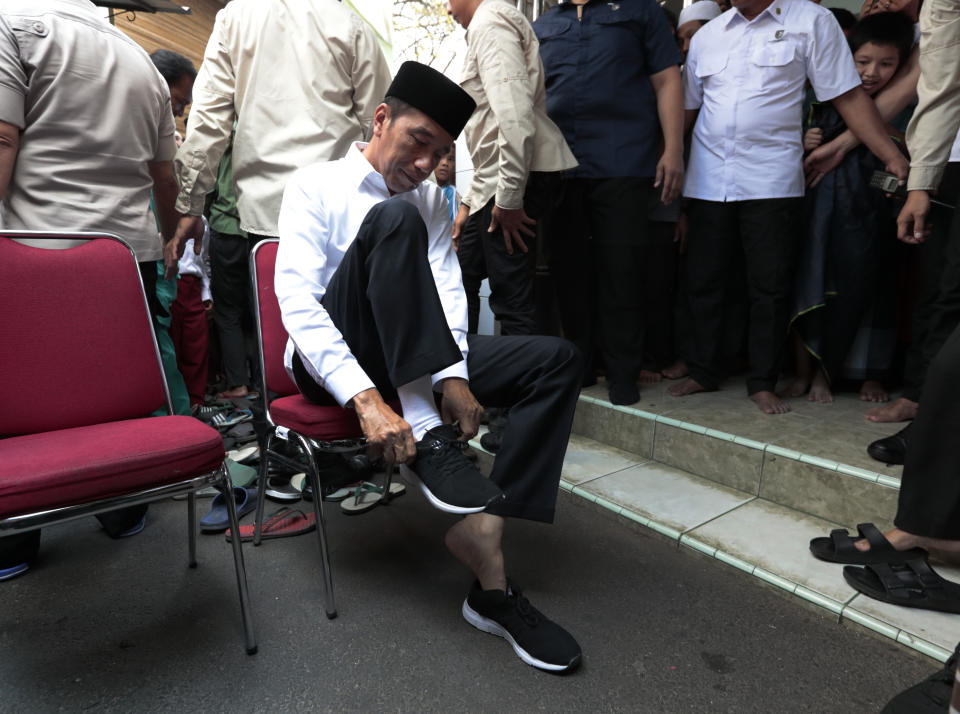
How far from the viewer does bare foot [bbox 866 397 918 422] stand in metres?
2.22

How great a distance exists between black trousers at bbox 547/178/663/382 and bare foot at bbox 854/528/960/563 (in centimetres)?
121

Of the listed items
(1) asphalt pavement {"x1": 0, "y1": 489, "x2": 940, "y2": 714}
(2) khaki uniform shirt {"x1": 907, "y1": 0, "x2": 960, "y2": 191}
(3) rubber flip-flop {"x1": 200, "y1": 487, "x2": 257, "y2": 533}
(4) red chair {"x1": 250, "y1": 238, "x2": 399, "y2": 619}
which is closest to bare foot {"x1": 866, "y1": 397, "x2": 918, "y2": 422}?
(2) khaki uniform shirt {"x1": 907, "y1": 0, "x2": 960, "y2": 191}

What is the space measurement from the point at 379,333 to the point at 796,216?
2.04 metres

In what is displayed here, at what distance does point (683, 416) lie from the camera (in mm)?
2389

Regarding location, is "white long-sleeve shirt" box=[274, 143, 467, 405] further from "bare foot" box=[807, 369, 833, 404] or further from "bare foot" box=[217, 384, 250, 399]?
"bare foot" box=[217, 384, 250, 399]

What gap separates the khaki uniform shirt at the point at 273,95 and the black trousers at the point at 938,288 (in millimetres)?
2098

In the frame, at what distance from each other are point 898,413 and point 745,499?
0.76 meters

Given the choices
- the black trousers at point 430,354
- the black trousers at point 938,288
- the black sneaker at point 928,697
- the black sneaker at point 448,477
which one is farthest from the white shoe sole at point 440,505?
the black trousers at point 938,288

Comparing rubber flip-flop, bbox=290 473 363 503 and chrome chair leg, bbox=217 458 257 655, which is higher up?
chrome chair leg, bbox=217 458 257 655

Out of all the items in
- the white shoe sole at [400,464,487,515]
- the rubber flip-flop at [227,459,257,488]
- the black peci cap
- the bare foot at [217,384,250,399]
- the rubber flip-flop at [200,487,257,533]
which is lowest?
the bare foot at [217,384,250,399]

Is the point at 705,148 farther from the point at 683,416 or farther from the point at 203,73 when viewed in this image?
the point at 203,73

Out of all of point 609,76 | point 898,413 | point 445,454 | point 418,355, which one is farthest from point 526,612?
point 609,76

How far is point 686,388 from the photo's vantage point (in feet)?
8.94

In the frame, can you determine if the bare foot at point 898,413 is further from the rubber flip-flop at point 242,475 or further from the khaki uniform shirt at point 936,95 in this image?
the rubber flip-flop at point 242,475
